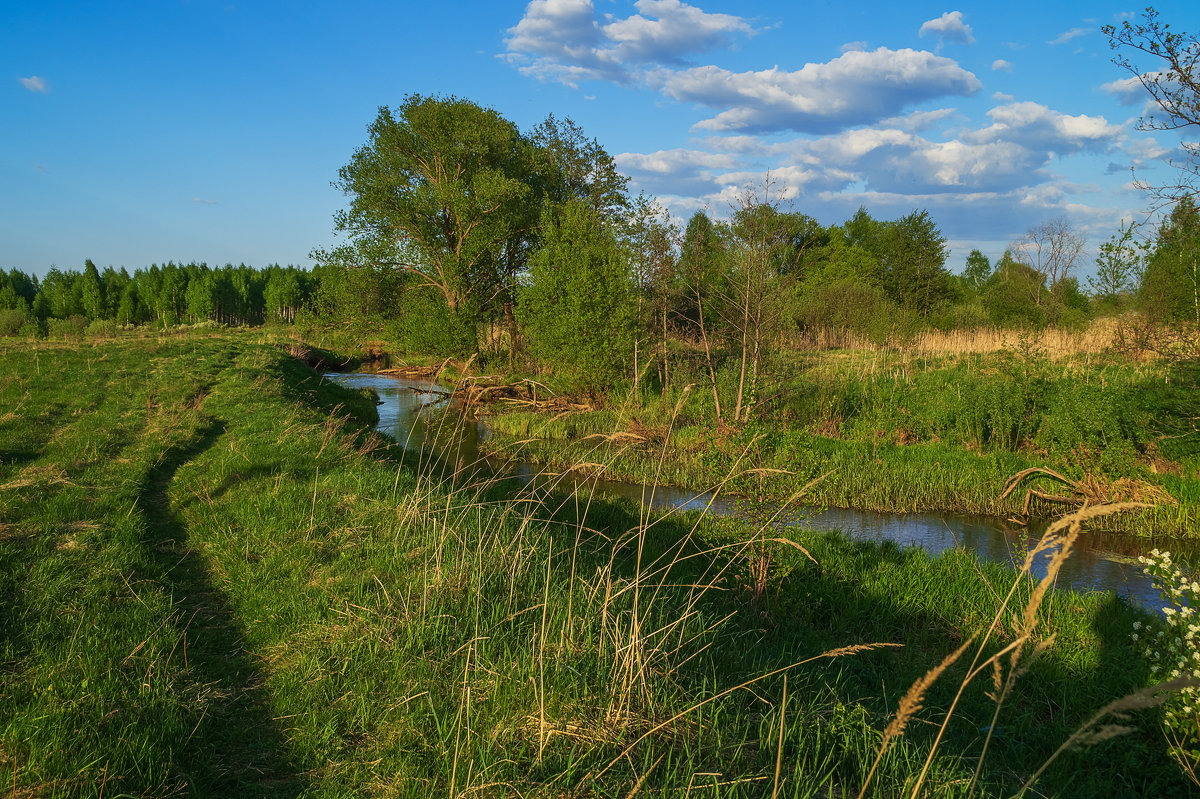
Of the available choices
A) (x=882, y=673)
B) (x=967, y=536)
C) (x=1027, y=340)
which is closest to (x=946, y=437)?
(x=967, y=536)

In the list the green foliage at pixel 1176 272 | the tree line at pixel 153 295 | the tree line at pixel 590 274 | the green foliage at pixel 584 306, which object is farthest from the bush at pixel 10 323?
the green foliage at pixel 1176 272

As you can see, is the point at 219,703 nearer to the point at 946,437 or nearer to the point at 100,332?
the point at 946,437

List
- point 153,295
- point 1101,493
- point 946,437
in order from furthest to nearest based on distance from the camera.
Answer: point 153,295 < point 946,437 < point 1101,493

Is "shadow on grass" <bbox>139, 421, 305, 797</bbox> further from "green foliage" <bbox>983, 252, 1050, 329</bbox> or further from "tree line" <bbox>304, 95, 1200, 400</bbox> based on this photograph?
"green foliage" <bbox>983, 252, 1050, 329</bbox>

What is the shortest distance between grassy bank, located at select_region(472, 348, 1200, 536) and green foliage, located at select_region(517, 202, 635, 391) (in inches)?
96.3

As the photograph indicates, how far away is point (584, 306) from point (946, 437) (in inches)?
448

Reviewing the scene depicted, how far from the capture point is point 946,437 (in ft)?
47.9

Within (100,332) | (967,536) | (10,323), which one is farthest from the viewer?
(10,323)

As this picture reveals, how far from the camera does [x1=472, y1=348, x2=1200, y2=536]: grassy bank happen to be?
32.6ft

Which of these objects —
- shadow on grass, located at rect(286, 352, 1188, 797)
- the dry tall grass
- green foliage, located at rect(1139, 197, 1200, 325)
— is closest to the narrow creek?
shadow on grass, located at rect(286, 352, 1188, 797)

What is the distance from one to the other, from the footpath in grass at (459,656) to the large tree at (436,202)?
65.9 ft

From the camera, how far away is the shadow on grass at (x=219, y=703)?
3424mm

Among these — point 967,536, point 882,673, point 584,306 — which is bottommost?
point 967,536

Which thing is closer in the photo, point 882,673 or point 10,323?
point 882,673
